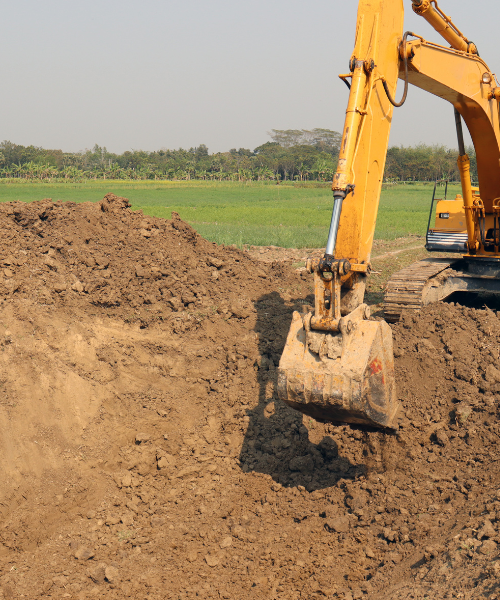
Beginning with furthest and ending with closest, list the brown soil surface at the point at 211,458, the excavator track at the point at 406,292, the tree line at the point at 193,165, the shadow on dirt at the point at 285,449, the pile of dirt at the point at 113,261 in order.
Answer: the tree line at the point at 193,165 < the pile of dirt at the point at 113,261 < the excavator track at the point at 406,292 < the shadow on dirt at the point at 285,449 < the brown soil surface at the point at 211,458

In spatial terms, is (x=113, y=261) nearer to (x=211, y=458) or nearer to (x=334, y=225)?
(x=211, y=458)

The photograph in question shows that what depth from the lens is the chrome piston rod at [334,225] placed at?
439 centimetres

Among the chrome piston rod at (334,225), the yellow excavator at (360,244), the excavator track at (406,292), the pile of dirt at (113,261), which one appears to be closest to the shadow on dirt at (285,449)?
the yellow excavator at (360,244)

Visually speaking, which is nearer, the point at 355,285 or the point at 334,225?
the point at 334,225

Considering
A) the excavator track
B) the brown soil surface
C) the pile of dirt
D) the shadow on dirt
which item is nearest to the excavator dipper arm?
the brown soil surface

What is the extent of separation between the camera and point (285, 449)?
6094mm

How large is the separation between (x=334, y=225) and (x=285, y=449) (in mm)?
2715

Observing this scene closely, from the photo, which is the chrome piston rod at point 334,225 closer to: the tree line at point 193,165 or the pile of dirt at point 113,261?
the pile of dirt at point 113,261

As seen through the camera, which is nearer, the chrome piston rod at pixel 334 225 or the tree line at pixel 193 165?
the chrome piston rod at pixel 334 225

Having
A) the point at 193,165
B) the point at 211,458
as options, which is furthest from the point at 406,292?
the point at 193,165

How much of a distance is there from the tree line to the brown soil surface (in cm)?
7229

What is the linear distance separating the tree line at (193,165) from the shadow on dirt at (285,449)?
73.2m

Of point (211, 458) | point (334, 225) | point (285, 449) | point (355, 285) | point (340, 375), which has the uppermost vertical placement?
point (334, 225)

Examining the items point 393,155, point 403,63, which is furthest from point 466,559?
point 393,155
